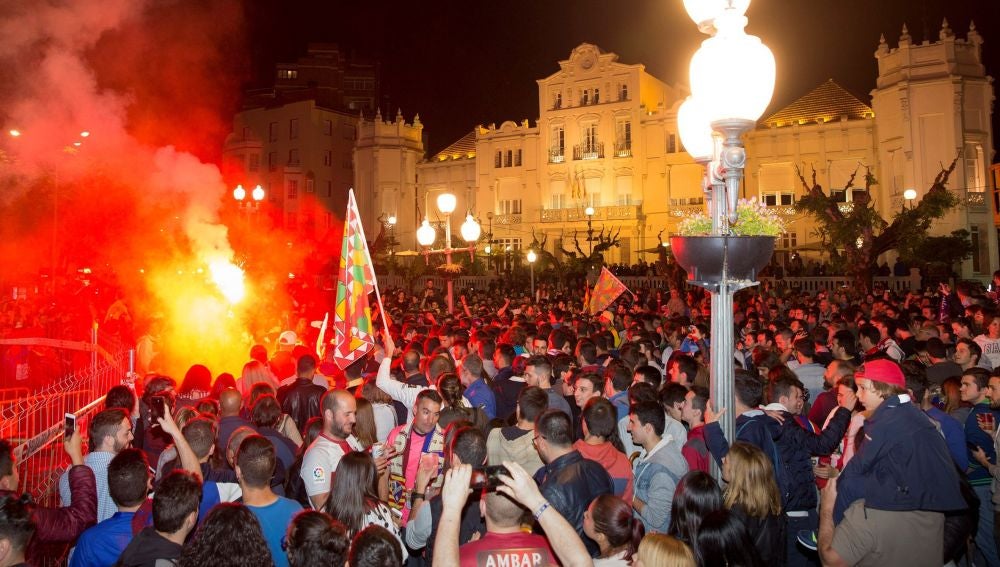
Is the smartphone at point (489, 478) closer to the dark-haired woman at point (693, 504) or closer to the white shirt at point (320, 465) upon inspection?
the dark-haired woman at point (693, 504)

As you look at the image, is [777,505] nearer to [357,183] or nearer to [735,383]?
[735,383]

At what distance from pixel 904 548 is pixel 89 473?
202 inches

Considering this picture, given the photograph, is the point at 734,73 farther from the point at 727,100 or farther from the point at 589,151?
the point at 589,151

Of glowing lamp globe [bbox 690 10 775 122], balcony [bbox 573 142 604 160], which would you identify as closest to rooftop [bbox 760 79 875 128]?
balcony [bbox 573 142 604 160]

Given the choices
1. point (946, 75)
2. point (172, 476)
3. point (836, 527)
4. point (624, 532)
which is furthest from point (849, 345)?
point (946, 75)

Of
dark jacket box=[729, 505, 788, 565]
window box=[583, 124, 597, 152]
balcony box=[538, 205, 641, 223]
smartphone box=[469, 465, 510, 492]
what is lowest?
dark jacket box=[729, 505, 788, 565]

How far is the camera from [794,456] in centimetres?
548

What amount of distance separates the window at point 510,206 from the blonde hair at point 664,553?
47670 mm

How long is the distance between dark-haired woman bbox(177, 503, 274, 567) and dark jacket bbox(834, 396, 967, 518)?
3.44 m

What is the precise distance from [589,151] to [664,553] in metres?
45.9

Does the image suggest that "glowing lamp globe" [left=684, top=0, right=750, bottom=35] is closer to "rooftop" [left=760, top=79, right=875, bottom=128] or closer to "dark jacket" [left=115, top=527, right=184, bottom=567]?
"dark jacket" [left=115, top=527, right=184, bottom=567]

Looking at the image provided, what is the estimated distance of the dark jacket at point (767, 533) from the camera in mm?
4500

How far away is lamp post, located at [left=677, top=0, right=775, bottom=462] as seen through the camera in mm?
4934

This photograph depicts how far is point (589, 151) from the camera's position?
47.9m
